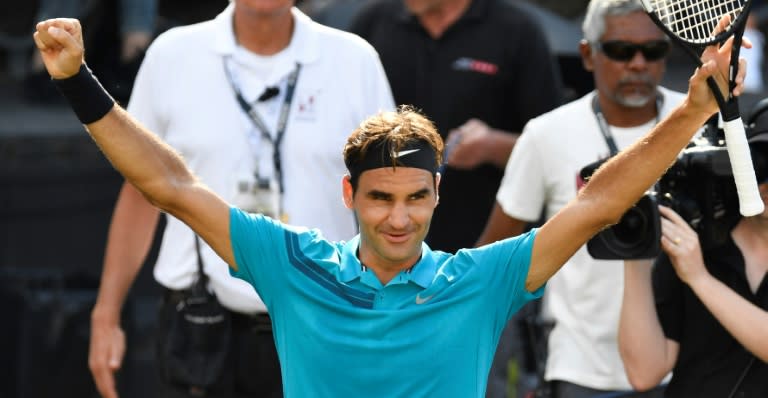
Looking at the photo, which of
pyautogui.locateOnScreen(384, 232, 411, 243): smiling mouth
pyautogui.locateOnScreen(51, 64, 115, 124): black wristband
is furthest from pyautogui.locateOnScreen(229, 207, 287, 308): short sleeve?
pyautogui.locateOnScreen(51, 64, 115, 124): black wristband

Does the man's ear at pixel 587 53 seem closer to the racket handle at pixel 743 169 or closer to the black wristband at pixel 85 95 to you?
the racket handle at pixel 743 169

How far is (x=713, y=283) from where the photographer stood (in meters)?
4.31

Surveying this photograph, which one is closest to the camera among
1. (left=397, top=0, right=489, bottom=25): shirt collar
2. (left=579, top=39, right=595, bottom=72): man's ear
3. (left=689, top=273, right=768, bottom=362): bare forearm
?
(left=689, top=273, right=768, bottom=362): bare forearm

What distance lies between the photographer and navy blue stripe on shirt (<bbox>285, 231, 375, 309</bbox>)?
3.78 m

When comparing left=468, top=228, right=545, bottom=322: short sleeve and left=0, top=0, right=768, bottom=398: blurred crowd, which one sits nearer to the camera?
left=468, top=228, right=545, bottom=322: short sleeve

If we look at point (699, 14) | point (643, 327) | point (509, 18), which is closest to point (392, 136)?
point (699, 14)

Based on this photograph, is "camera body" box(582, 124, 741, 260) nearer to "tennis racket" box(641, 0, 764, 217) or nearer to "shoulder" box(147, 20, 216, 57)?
"tennis racket" box(641, 0, 764, 217)

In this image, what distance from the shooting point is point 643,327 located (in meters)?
4.50

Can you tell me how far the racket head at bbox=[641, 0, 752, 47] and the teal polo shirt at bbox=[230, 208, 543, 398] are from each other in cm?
57

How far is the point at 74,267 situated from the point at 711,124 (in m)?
3.87

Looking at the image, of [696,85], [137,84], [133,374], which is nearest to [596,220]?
[696,85]

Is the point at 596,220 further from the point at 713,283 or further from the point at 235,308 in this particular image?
the point at 235,308

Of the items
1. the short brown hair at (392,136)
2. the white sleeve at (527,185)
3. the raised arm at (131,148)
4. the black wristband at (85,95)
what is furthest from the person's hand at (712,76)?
the white sleeve at (527,185)

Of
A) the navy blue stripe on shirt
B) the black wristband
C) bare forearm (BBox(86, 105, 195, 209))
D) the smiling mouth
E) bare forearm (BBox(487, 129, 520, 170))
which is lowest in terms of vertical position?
bare forearm (BBox(487, 129, 520, 170))
